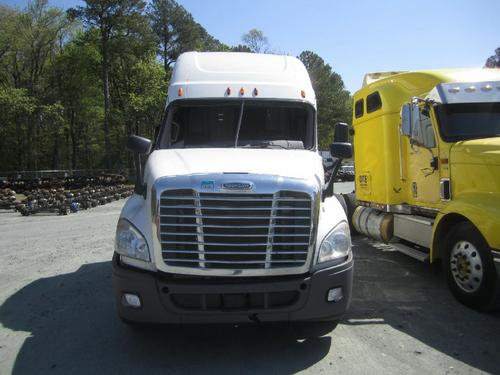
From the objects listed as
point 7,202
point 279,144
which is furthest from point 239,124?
point 7,202

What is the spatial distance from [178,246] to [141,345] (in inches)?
47.4

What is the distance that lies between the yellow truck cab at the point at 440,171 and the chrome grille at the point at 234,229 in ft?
7.99

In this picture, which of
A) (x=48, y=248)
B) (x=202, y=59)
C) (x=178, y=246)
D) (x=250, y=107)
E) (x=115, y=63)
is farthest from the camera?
(x=115, y=63)

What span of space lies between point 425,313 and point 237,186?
3.03 metres

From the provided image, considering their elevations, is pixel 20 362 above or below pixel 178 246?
below

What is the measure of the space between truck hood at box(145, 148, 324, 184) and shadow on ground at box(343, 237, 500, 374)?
1.91 metres

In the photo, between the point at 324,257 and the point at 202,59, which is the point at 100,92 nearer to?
the point at 202,59

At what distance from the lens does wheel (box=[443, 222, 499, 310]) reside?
523 cm

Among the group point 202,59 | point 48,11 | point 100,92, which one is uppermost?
point 48,11

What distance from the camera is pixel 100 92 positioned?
176 ft

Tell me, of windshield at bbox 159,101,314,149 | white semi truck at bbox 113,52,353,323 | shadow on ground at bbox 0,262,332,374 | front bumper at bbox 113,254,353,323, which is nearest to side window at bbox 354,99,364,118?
windshield at bbox 159,101,314,149

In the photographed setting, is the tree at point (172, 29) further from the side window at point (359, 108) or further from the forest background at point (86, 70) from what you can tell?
the side window at point (359, 108)

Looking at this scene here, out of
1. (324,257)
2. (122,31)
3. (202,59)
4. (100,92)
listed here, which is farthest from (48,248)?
(100,92)

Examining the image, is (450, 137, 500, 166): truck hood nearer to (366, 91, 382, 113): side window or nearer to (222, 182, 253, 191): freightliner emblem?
(366, 91, 382, 113): side window
